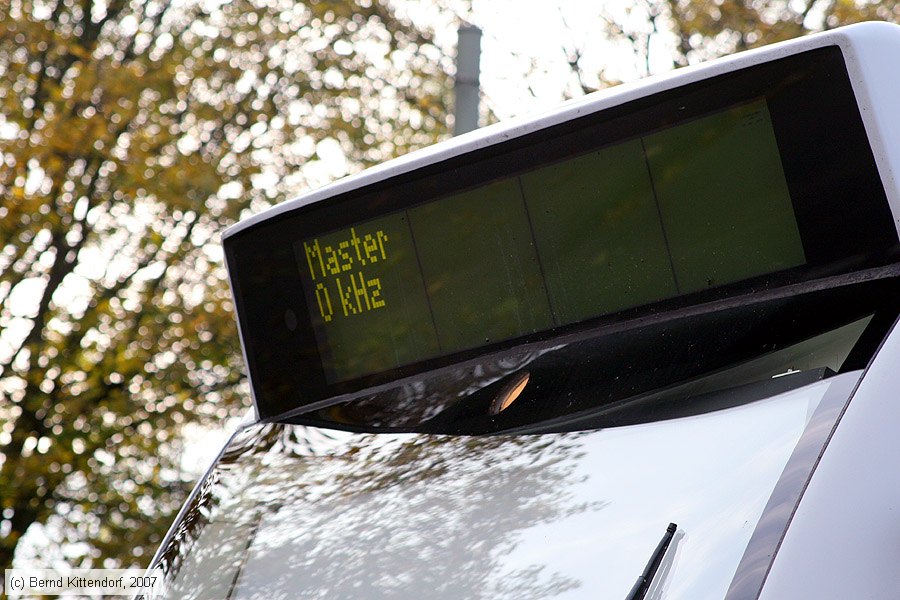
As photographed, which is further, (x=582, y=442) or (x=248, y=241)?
(x=248, y=241)

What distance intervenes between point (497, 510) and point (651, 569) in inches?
15.3

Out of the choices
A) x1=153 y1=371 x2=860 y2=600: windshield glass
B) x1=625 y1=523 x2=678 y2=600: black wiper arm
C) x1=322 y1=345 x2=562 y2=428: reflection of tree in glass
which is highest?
x1=322 y1=345 x2=562 y2=428: reflection of tree in glass

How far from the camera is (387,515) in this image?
2.35 m

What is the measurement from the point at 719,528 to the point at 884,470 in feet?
0.88

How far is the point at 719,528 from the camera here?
187 cm

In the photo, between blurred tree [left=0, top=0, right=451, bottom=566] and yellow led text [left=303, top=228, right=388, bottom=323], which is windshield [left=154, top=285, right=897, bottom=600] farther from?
blurred tree [left=0, top=0, right=451, bottom=566]

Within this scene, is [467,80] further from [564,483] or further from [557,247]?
[564,483]

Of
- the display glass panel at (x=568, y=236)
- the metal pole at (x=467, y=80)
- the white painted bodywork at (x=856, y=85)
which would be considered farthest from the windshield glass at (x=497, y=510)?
the metal pole at (x=467, y=80)

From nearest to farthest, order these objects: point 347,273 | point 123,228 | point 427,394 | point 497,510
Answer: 1. point 497,510
2. point 427,394
3. point 347,273
4. point 123,228

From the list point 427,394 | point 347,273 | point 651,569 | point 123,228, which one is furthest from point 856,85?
point 123,228

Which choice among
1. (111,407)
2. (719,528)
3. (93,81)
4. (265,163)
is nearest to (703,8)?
(265,163)

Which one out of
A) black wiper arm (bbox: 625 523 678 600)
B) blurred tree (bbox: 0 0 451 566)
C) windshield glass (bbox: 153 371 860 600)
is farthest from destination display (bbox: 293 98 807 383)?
blurred tree (bbox: 0 0 451 566)

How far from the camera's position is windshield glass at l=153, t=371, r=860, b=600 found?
1.92 meters

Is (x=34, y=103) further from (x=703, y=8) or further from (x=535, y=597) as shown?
(x=535, y=597)
